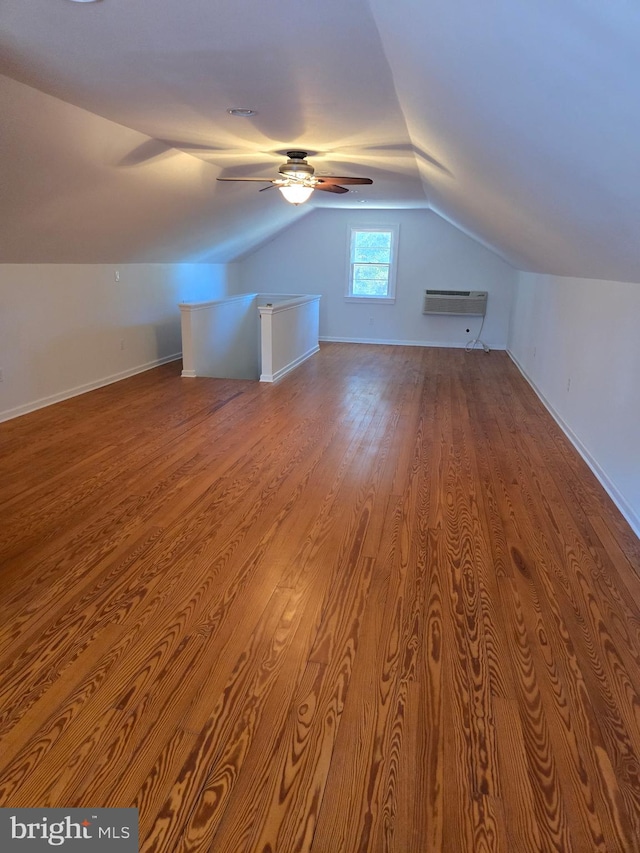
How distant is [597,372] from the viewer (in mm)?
3803

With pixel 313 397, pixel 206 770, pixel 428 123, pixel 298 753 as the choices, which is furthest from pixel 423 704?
pixel 313 397

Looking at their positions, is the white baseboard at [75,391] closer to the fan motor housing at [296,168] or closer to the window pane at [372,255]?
the fan motor housing at [296,168]

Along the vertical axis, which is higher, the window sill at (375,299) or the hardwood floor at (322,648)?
the window sill at (375,299)

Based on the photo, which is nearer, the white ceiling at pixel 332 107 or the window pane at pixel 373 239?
the white ceiling at pixel 332 107

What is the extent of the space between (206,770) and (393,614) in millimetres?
924

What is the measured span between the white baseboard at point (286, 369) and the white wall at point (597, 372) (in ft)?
9.84

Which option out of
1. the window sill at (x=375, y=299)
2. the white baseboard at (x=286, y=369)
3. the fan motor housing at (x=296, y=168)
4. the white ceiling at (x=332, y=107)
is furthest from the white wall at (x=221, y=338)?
the fan motor housing at (x=296, y=168)

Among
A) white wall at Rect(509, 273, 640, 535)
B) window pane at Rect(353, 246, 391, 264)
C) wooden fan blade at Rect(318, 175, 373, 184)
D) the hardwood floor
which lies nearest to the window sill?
window pane at Rect(353, 246, 391, 264)

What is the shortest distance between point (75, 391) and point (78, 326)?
668mm

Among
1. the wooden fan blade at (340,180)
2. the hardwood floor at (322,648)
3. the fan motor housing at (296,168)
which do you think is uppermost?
the fan motor housing at (296,168)

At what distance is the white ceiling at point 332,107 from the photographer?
1.52m

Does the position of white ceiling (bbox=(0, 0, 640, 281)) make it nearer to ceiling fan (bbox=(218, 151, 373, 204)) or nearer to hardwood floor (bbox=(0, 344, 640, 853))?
ceiling fan (bbox=(218, 151, 373, 204))

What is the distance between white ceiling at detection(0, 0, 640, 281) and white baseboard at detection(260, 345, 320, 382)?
2.12 metres

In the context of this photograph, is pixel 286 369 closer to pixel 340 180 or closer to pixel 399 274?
pixel 340 180
